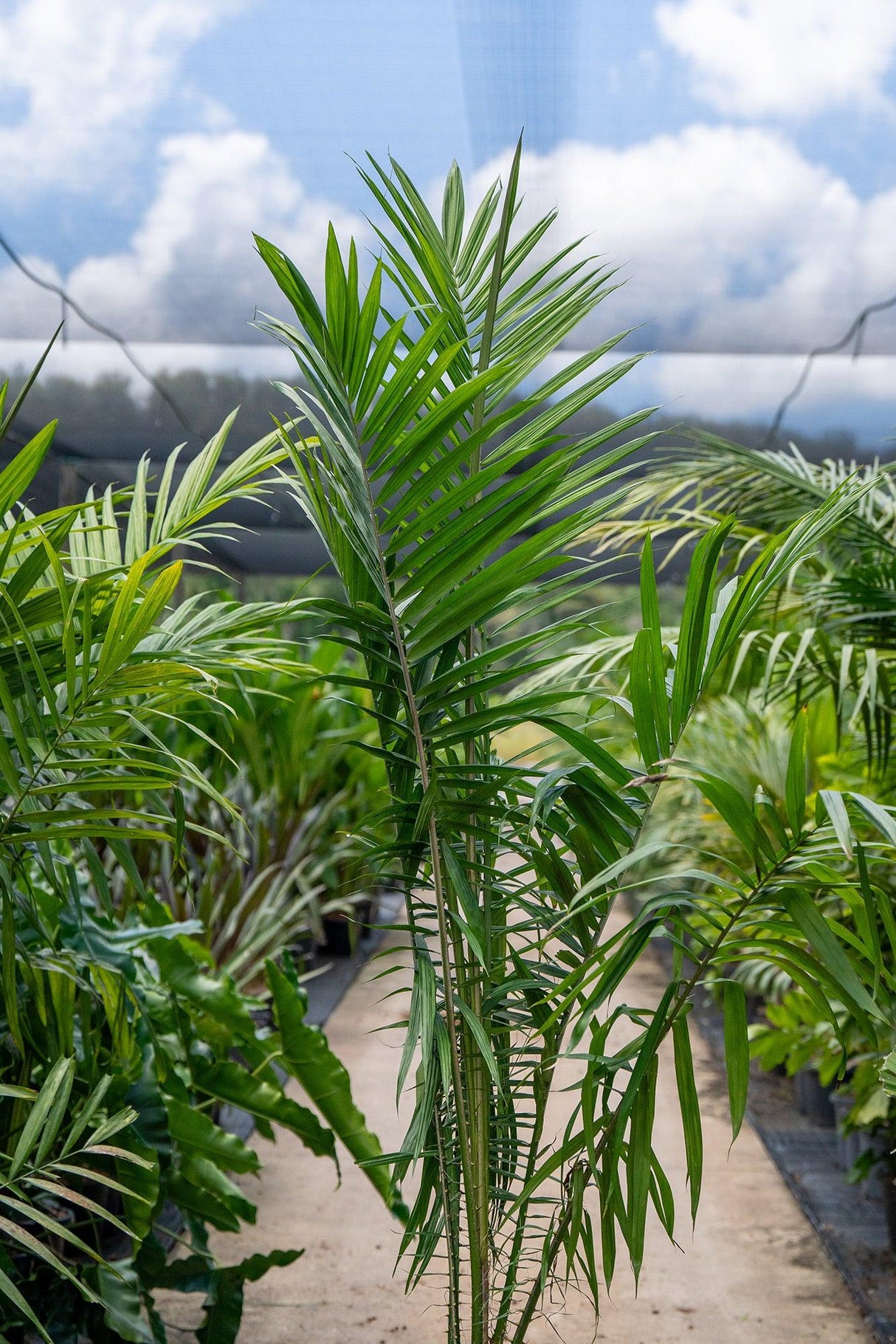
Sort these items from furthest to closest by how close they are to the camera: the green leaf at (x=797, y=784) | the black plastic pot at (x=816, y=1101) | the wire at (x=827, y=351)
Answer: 1. the wire at (x=827, y=351)
2. the black plastic pot at (x=816, y=1101)
3. the green leaf at (x=797, y=784)

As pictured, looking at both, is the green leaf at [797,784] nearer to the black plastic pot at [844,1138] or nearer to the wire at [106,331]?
the black plastic pot at [844,1138]

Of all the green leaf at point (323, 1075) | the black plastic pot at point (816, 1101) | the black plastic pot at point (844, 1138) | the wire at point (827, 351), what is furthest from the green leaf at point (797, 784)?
the wire at point (827, 351)

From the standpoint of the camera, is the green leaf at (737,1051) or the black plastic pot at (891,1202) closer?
the green leaf at (737,1051)

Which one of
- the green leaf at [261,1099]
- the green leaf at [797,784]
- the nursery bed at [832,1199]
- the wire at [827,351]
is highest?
the wire at [827,351]

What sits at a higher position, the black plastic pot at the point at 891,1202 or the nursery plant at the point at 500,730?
the nursery plant at the point at 500,730

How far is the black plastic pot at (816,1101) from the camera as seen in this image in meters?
2.69

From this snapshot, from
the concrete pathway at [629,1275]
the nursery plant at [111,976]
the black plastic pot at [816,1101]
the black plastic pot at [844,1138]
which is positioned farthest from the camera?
the black plastic pot at [816,1101]

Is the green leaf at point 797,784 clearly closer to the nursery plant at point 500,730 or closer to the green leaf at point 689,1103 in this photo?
the nursery plant at point 500,730

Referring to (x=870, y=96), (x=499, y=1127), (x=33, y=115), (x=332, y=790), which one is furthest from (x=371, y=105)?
(x=499, y=1127)

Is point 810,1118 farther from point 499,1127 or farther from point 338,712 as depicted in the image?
point 338,712

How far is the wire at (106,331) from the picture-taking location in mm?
3963

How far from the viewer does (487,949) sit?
3.48ft

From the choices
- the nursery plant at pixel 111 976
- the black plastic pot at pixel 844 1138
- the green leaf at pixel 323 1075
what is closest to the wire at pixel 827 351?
the black plastic pot at pixel 844 1138

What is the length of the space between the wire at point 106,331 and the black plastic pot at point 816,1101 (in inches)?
132
